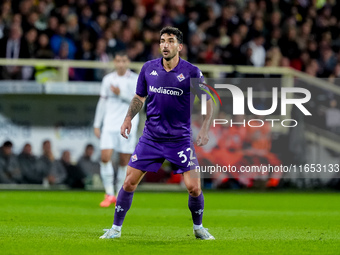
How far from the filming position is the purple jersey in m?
8.17

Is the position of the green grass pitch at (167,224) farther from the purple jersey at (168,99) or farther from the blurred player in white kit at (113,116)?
the purple jersey at (168,99)

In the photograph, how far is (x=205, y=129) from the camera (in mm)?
8023

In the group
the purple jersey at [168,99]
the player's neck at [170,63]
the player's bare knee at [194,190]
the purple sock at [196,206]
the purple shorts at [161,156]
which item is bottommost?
the purple sock at [196,206]

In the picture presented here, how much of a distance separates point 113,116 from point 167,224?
3672mm

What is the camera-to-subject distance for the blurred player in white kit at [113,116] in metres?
13.5

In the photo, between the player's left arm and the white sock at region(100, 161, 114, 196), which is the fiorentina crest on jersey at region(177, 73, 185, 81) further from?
the white sock at region(100, 161, 114, 196)

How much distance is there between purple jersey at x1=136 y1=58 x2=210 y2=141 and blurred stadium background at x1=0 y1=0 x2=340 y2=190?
334 inches

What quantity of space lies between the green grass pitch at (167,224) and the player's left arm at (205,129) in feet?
3.55

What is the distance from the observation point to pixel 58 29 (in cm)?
1783

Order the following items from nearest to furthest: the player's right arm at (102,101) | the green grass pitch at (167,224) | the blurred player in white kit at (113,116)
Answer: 1. the green grass pitch at (167,224)
2. the blurred player in white kit at (113,116)
3. the player's right arm at (102,101)

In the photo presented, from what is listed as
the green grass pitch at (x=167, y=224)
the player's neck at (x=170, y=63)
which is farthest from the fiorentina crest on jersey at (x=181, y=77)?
the green grass pitch at (x=167, y=224)

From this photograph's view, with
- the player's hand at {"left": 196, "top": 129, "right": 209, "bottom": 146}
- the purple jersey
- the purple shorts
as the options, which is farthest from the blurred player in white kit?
the player's hand at {"left": 196, "top": 129, "right": 209, "bottom": 146}

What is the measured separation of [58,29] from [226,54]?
4358mm

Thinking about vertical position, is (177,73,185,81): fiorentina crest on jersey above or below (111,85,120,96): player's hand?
above
